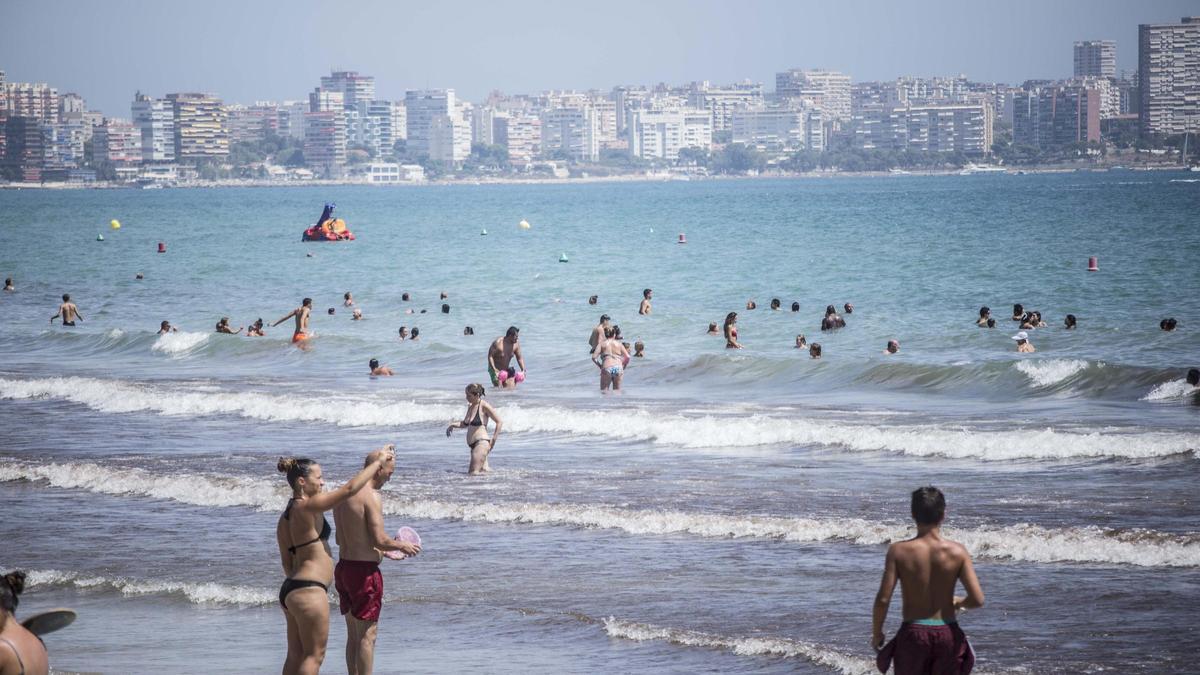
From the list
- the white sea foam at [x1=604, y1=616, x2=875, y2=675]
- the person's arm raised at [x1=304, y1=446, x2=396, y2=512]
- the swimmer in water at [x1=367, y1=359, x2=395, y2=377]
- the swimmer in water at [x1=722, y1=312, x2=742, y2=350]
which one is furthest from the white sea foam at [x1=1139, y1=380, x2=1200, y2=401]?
the person's arm raised at [x1=304, y1=446, x2=396, y2=512]

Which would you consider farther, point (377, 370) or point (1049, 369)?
point (377, 370)

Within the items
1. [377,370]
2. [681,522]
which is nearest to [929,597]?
[681,522]

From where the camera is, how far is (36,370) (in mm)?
31828

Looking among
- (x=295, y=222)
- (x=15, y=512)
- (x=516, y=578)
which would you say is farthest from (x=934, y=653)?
(x=295, y=222)

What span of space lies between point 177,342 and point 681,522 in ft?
81.1

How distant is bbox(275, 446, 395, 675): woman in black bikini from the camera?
29.0 feet

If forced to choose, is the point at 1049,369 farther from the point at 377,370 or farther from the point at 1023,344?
the point at 377,370

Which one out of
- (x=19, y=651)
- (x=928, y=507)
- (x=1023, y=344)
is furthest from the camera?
(x=1023, y=344)

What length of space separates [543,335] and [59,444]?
58.0ft

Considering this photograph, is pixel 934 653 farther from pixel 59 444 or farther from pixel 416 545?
pixel 59 444

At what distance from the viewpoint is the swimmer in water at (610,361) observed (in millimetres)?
26750

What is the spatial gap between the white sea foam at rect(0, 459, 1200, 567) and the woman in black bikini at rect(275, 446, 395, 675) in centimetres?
611

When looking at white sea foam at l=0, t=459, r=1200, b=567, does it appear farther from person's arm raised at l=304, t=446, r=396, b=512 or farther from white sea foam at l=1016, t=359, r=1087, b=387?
white sea foam at l=1016, t=359, r=1087, b=387

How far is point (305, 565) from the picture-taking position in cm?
890
